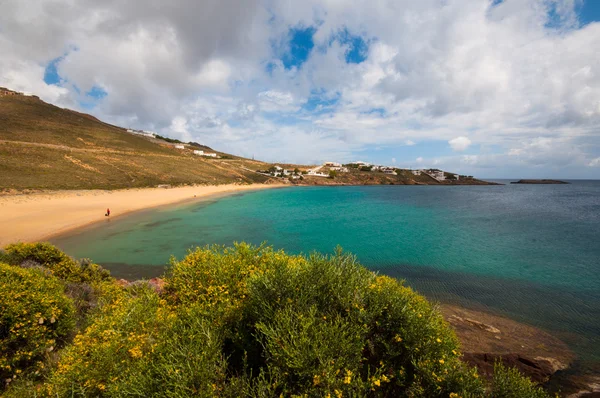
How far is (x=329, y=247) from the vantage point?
35500mm

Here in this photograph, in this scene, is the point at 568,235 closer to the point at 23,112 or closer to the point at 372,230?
the point at 372,230

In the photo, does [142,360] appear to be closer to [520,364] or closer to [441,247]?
[520,364]

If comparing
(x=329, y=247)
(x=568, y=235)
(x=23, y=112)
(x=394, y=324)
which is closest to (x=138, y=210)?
(x=329, y=247)

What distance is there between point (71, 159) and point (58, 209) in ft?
163

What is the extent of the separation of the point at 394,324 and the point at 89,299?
16.1 m

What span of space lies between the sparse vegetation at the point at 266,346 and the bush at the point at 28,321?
48 mm

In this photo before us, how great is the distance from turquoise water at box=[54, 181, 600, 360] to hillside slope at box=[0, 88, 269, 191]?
3332cm

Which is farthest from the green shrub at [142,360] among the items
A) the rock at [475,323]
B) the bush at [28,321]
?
the rock at [475,323]

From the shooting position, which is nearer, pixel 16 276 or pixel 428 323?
pixel 428 323

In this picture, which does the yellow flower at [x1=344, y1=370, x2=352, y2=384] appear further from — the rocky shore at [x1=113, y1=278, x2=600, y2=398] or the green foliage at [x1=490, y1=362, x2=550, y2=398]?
the rocky shore at [x1=113, y1=278, x2=600, y2=398]

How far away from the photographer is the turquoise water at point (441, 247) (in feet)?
69.9

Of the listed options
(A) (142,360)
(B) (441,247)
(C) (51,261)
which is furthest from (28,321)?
(B) (441,247)

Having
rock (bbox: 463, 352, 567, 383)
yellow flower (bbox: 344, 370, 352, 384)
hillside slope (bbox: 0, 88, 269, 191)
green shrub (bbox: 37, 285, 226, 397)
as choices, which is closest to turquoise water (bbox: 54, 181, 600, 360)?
rock (bbox: 463, 352, 567, 383)

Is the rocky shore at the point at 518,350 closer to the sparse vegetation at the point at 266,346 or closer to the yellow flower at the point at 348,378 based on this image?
the sparse vegetation at the point at 266,346
